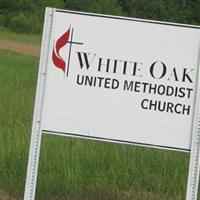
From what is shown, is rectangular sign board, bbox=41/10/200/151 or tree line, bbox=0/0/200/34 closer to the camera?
rectangular sign board, bbox=41/10/200/151

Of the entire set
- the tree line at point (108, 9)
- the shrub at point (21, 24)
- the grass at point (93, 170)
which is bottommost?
the grass at point (93, 170)

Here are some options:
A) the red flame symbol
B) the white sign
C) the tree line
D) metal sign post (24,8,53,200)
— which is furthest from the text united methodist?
the tree line

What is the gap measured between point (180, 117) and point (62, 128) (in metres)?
0.74

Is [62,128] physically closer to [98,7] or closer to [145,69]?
[145,69]

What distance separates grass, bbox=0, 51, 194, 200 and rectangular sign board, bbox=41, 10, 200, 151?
41.5 inches

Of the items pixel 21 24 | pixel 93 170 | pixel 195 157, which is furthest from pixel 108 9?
pixel 195 157

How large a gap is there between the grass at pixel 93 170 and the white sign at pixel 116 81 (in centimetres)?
100

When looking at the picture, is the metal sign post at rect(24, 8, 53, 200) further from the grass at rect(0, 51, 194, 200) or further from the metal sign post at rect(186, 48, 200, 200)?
the metal sign post at rect(186, 48, 200, 200)

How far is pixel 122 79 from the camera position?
4059mm

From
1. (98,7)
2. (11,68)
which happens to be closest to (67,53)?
(11,68)

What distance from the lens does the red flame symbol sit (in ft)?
13.4

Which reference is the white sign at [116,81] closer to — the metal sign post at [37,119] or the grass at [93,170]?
the metal sign post at [37,119]

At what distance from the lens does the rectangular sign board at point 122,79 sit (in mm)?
4035

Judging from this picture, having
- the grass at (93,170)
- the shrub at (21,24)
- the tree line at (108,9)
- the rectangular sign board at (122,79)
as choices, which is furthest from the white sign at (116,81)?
the tree line at (108,9)
